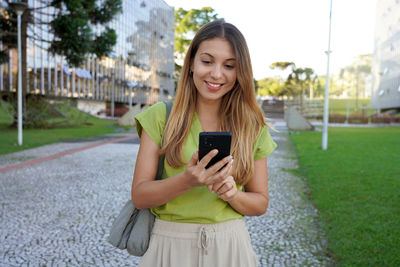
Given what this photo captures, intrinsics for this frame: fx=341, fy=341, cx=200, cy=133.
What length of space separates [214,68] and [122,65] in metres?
51.6

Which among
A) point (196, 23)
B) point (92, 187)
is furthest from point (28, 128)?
point (196, 23)

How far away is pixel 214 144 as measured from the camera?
3.60ft

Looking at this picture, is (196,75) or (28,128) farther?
(28,128)

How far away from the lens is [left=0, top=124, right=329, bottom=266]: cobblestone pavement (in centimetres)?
356

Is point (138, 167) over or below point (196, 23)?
below

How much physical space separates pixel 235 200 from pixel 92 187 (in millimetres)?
5727

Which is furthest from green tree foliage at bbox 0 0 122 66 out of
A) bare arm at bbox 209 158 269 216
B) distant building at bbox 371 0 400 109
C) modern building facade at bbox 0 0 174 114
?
distant building at bbox 371 0 400 109

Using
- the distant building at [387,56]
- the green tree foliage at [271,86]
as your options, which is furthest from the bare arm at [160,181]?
the green tree foliage at [271,86]

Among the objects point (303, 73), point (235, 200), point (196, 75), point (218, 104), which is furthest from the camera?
point (303, 73)

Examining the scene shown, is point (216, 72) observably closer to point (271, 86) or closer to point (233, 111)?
point (233, 111)

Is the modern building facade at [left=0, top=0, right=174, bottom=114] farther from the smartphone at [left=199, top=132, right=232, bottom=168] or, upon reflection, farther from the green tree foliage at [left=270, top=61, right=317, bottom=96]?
the smartphone at [left=199, top=132, right=232, bottom=168]

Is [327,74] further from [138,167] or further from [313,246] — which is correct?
[138,167]

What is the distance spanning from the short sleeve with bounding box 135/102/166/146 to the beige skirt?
Result: 1.22 ft

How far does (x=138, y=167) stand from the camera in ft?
4.58
